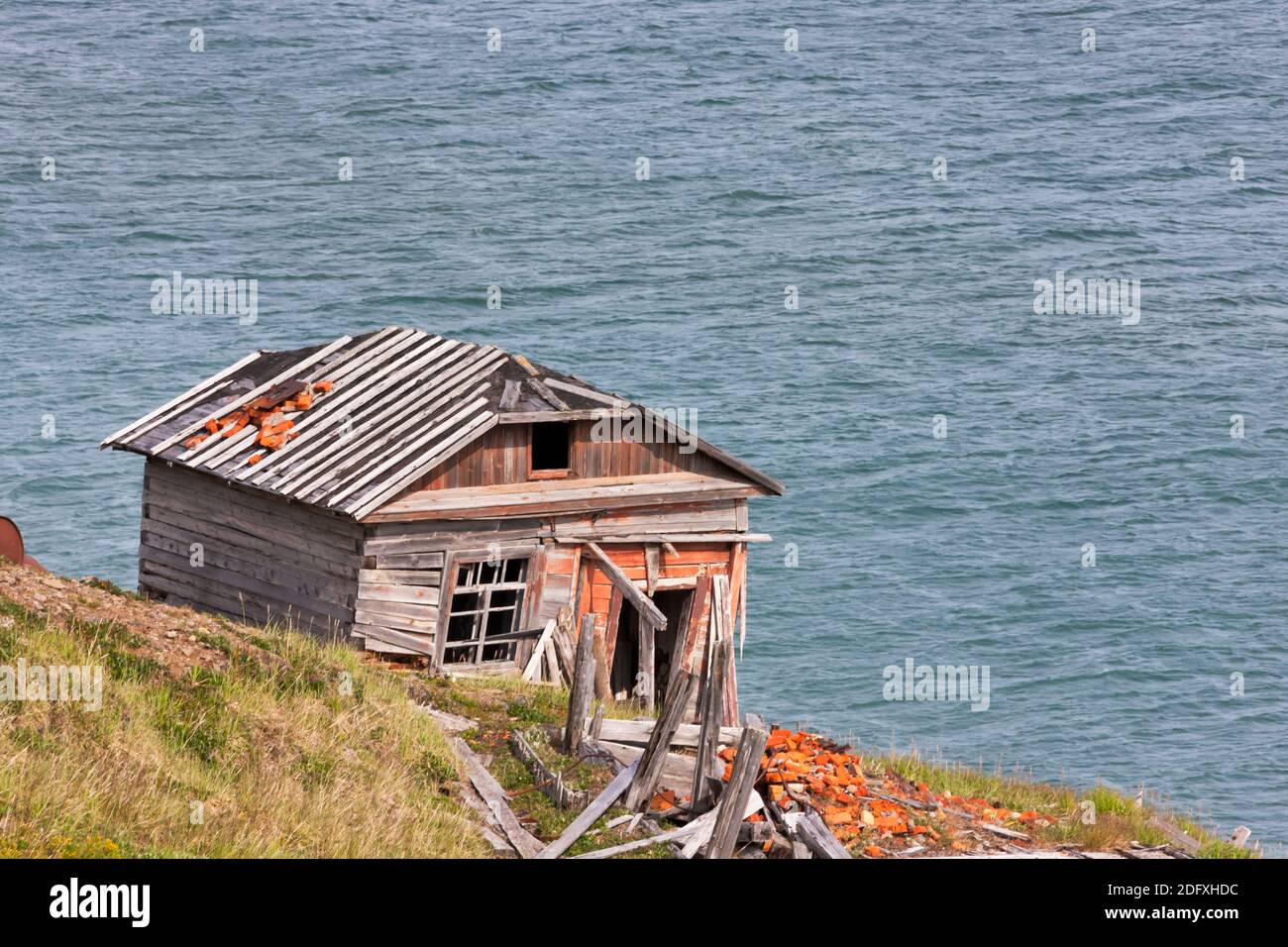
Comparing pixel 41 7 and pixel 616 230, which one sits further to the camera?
pixel 41 7

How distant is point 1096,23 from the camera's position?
398 ft

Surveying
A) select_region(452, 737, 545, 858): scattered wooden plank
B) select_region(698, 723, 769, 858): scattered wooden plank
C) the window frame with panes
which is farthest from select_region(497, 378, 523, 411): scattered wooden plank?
select_region(698, 723, 769, 858): scattered wooden plank

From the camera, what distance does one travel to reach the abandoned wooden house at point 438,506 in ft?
84.8

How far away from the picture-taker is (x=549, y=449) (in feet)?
94.4

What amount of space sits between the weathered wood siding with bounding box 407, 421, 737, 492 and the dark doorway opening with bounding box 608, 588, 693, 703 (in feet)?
7.20

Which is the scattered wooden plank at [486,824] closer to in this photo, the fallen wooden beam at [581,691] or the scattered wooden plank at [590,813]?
the scattered wooden plank at [590,813]

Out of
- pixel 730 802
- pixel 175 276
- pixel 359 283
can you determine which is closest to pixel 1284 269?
pixel 359 283

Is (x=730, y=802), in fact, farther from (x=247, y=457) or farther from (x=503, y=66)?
(x=503, y=66)

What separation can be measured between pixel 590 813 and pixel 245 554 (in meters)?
11.8

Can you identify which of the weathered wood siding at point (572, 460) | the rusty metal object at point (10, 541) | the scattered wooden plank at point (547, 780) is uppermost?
the weathered wood siding at point (572, 460)

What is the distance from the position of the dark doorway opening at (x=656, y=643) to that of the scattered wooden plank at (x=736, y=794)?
1157 centimetres

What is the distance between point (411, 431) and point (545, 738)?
785 centimetres

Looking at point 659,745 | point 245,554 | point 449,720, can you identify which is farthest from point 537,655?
point 659,745

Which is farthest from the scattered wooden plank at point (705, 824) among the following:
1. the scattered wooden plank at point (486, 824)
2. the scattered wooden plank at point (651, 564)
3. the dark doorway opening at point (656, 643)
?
the dark doorway opening at point (656, 643)
